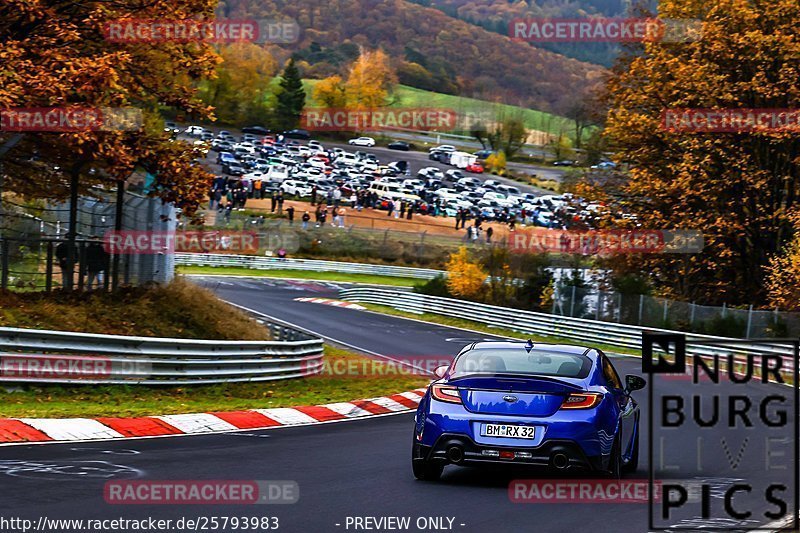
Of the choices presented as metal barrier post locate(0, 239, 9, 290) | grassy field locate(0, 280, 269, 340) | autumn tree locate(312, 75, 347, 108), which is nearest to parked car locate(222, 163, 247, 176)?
autumn tree locate(312, 75, 347, 108)

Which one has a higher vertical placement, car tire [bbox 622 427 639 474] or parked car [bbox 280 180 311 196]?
parked car [bbox 280 180 311 196]

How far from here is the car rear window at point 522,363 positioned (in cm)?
1116

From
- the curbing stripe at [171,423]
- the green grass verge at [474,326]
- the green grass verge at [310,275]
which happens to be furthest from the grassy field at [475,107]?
the curbing stripe at [171,423]

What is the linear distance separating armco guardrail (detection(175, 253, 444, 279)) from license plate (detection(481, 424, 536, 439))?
54646mm

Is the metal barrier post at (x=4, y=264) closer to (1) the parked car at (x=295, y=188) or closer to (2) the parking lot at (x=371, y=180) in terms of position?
(2) the parking lot at (x=371, y=180)

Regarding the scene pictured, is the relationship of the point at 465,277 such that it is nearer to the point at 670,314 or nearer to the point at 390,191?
the point at 670,314

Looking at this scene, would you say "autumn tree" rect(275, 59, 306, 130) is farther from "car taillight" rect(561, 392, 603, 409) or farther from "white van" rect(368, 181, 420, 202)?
"car taillight" rect(561, 392, 603, 409)

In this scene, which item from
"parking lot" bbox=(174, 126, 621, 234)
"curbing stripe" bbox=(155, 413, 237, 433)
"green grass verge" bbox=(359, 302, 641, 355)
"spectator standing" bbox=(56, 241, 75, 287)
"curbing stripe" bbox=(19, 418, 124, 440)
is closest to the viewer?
"curbing stripe" bbox=(19, 418, 124, 440)

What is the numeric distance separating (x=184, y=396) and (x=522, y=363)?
866 cm

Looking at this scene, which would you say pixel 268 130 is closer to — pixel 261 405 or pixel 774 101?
pixel 774 101

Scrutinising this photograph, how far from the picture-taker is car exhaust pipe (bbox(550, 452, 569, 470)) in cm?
1038

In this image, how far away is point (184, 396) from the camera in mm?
18703

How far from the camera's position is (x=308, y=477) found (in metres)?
10.6

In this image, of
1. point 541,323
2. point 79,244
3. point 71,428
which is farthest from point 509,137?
point 71,428
